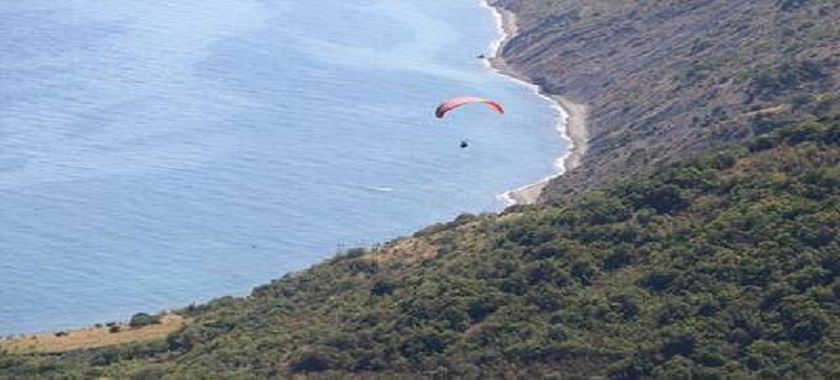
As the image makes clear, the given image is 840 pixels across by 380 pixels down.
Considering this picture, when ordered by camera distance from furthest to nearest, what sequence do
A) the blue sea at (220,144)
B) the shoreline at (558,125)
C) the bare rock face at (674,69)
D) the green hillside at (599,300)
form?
the shoreline at (558,125)
the bare rock face at (674,69)
the blue sea at (220,144)
the green hillside at (599,300)

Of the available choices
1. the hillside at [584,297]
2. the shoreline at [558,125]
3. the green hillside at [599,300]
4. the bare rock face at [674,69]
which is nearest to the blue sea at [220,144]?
the shoreline at [558,125]

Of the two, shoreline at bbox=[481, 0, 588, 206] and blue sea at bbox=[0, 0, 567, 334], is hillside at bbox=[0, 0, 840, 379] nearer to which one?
blue sea at bbox=[0, 0, 567, 334]

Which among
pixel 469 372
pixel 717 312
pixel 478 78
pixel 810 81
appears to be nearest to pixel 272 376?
pixel 469 372

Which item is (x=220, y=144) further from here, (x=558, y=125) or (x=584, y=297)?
(x=584, y=297)

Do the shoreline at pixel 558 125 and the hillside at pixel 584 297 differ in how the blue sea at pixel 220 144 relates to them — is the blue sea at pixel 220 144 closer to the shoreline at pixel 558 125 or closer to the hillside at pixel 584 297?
the shoreline at pixel 558 125

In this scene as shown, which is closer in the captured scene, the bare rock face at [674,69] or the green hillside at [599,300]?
the green hillside at [599,300]

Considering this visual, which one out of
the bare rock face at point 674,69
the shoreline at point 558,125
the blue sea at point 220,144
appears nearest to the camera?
the blue sea at point 220,144

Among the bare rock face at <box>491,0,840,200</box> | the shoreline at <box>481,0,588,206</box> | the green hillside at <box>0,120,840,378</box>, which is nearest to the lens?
the green hillside at <box>0,120,840,378</box>

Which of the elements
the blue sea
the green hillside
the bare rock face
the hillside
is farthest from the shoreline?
the green hillside

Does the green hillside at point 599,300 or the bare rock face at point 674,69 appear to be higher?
the bare rock face at point 674,69
